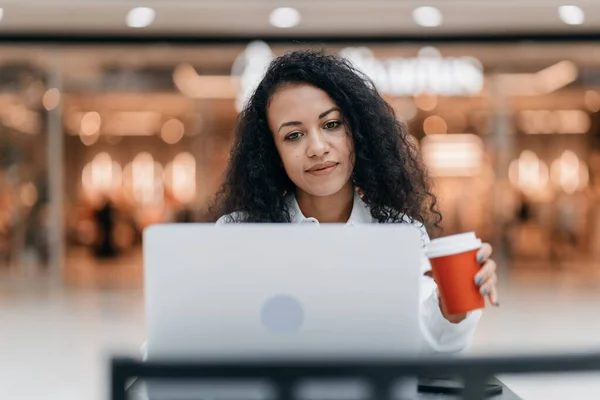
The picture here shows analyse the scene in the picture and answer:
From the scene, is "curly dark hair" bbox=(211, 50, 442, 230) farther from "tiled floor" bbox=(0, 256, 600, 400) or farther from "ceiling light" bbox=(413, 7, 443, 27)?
"ceiling light" bbox=(413, 7, 443, 27)

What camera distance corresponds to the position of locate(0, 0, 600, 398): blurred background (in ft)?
25.7

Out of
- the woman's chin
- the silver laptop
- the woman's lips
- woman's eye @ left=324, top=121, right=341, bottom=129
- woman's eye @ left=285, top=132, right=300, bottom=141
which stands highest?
woman's eye @ left=324, top=121, right=341, bottom=129

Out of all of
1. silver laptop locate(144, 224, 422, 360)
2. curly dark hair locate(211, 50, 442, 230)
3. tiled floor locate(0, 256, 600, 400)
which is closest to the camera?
silver laptop locate(144, 224, 422, 360)

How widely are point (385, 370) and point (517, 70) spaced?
32.1 feet

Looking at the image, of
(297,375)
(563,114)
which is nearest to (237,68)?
(563,114)

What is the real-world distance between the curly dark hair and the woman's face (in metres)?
0.05

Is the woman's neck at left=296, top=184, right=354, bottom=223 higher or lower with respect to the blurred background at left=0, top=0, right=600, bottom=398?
lower

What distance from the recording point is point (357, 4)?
743 centimetres

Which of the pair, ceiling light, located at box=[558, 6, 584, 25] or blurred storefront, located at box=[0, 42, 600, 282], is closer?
ceiling light, located at box=[558, 6, 584, 25]

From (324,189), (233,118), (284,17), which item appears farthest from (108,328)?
(324,189)

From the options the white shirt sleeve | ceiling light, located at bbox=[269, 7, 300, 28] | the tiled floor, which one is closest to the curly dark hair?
the white shirt sleeve

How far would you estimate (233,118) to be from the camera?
8359 mm

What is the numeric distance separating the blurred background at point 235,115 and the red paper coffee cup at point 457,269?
5.48 metres

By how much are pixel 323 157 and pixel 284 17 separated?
260 inches
